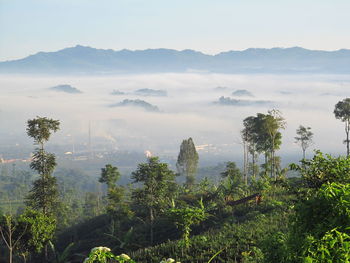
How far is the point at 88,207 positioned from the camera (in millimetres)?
120375

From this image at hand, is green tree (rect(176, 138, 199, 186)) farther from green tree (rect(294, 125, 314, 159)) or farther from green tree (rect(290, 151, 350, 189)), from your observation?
green tree (rect(290, 151, 350, 189))

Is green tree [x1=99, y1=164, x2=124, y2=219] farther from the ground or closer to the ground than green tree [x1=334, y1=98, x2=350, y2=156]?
closer to the ground

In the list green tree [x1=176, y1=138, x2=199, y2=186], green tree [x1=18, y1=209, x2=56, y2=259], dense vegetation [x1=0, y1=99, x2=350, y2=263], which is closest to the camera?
dense vegetation [x1=0, y1=99, x2=350, y2=263]

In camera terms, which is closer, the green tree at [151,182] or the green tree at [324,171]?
the green tree at [324,171]

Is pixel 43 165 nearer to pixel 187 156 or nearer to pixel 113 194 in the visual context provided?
pixel 113 194

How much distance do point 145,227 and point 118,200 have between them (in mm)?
16516

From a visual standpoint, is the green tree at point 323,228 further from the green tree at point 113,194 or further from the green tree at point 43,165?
the green tree at point 113,194

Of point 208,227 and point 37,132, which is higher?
point 37,132

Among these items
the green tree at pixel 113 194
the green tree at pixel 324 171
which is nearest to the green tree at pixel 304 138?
the green tree at pixel 113 194

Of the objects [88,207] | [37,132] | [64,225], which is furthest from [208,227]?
[88,207]

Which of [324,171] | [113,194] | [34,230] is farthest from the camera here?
[113,194]

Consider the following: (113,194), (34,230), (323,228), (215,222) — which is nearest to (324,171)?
(323,228)

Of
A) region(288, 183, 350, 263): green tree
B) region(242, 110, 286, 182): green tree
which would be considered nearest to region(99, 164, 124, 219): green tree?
region(242, 110, 286, 182): green tree

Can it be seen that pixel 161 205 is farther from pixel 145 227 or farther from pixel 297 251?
pixel 297 251
